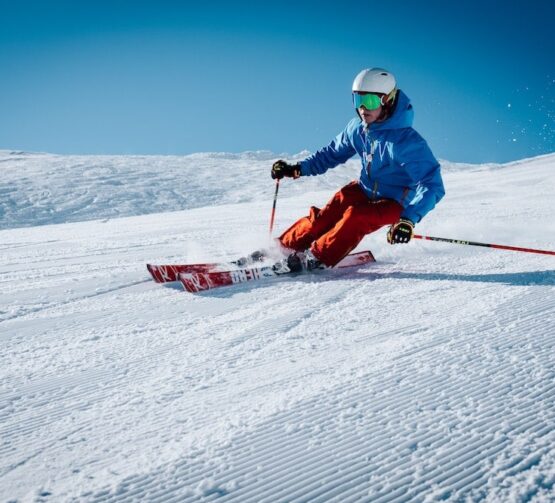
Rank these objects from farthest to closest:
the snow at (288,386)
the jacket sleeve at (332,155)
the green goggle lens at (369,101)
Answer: the jacket sleeve at (332,155)
the green goggle lens at (369,101)
the snow at (288,386)

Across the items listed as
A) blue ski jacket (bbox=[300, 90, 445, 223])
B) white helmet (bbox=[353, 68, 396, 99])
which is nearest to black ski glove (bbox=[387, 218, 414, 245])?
blue ski jacket (bbox=[300, 90, 445, 223])

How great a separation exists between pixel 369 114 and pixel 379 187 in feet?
2.18

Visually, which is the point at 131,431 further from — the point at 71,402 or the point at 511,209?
the point at 511,209

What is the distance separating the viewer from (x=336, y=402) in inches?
55.9

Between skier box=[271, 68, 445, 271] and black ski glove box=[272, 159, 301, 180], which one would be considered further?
black ski glove box=[272, 159, 301, 180]

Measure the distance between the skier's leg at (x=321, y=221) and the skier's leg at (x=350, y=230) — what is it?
0.23 meters

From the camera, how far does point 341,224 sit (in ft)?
11.6

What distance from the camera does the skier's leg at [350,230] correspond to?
3.47m

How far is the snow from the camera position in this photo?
1088 mm

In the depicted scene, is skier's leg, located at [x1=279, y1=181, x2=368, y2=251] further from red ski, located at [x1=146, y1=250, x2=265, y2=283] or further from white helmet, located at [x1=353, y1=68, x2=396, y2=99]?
white helmet, located at [x1=353, y1=68, x2=396, y2=99]

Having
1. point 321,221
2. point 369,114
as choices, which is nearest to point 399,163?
point 369,114

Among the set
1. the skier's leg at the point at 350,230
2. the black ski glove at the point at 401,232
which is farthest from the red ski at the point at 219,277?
the black ski glove at the point at 401,232

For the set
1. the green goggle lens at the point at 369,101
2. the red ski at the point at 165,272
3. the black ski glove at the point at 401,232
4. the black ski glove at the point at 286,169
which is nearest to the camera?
the black ski glove at the point at 401,232

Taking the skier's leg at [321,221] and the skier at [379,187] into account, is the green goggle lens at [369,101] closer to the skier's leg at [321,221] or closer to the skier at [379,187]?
the skier at [379,187]
